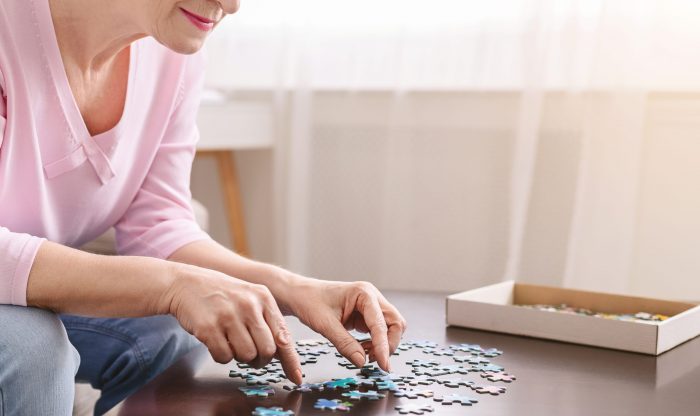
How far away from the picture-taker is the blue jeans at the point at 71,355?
3.38ft

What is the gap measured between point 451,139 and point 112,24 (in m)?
2.03

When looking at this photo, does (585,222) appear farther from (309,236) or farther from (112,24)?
(112,24)

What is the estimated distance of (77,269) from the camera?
114cm

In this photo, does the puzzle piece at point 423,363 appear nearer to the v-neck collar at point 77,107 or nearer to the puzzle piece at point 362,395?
the puzzle piece at point 362,395

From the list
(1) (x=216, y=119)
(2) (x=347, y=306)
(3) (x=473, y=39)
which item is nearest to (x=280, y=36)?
(1) (x=216, y=119)

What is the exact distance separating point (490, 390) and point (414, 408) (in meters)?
0.12

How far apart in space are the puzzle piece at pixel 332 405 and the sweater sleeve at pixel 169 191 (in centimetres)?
59

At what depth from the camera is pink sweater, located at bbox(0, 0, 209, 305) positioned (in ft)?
4.17

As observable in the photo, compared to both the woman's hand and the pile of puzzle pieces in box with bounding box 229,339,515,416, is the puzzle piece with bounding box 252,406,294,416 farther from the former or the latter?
the woman's hand

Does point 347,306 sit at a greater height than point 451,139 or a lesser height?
lesser

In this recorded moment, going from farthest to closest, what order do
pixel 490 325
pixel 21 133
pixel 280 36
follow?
1. pixel 280 36
2. pixel 490 325
3. pixel 21 133

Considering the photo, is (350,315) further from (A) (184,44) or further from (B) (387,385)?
(A) (184,44)

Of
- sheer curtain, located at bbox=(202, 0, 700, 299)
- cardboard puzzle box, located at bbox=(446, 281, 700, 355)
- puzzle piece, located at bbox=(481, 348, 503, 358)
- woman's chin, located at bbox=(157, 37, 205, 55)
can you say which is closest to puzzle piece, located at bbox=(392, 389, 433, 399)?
puzzle piece, located at bbox=(481, 348, 503, 358)

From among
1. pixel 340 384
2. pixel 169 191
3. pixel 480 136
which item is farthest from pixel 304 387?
pixel 480 136
